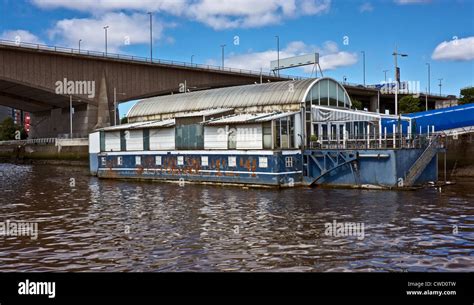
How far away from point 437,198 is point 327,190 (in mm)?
8995

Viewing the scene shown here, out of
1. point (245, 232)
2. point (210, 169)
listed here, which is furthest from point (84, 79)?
point (245, 232)

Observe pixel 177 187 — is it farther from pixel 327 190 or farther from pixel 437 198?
pixel 437 198

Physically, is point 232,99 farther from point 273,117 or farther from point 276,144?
point 276,144

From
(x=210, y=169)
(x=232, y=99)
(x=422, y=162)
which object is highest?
(x=232, y=99)

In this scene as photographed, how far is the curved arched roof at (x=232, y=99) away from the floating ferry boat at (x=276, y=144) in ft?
0.54

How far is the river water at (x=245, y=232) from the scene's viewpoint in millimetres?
16625

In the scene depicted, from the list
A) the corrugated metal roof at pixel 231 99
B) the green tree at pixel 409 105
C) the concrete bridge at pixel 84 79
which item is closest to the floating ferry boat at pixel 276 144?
the corrugated metal roof at pixel 231 99

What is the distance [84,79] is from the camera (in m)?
96.6

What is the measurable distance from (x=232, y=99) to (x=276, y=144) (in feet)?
49.1

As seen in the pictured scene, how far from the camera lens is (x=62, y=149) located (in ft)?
336

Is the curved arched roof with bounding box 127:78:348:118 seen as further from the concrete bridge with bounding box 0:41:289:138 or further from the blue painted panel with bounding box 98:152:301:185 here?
the concrete bridge with bounding box 0:41:289:138

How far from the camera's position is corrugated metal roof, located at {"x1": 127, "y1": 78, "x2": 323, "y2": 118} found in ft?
162
